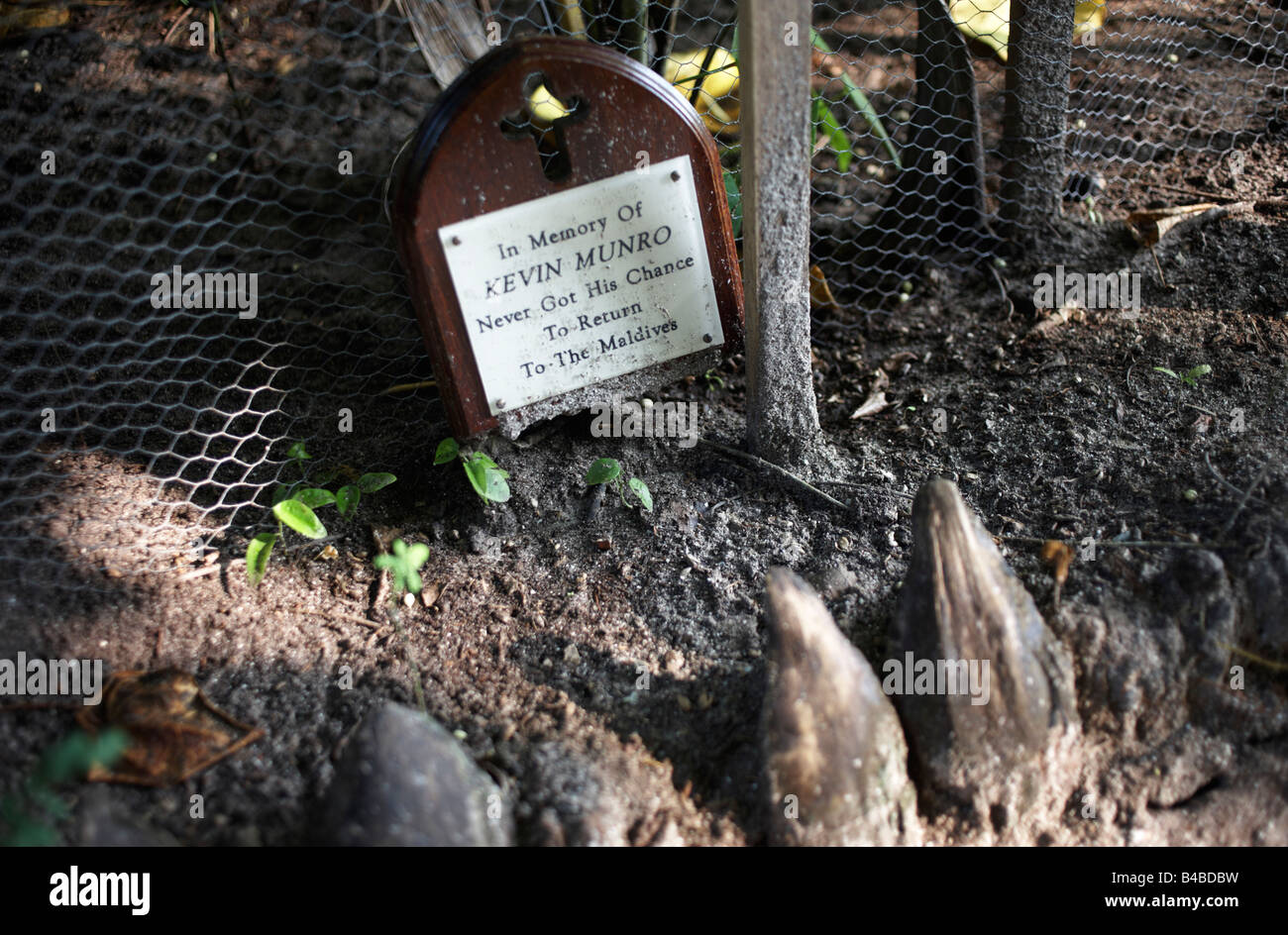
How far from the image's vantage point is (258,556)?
6.36ft

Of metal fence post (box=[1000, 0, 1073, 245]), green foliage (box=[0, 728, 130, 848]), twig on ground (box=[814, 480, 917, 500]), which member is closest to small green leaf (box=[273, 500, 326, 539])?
green foliage (box=[0, 728, 130, 848])

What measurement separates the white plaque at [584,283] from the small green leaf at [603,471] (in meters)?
0.18

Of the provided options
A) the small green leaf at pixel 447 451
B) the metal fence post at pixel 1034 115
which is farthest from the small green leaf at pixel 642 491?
the metal fence post at pixel 1034 115

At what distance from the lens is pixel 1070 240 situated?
285cm

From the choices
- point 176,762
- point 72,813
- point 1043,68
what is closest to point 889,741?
point 176,762

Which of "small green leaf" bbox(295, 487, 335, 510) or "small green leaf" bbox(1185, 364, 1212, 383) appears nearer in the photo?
"small green leaf" bbox(295, 487, 335, 510)

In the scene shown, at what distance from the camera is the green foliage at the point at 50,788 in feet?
4.77

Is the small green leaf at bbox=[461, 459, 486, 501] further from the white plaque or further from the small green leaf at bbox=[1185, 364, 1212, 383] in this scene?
the small green leaf at bbox=[1185, 364, 1212, 383]

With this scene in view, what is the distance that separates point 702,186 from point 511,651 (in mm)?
1040

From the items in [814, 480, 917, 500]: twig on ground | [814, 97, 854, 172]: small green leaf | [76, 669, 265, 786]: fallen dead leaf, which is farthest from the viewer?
[814, 97, 854, 172]: small green leaf

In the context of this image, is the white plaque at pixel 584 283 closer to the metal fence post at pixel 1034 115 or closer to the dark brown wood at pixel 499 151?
the dark brown wood at pixel 499 151

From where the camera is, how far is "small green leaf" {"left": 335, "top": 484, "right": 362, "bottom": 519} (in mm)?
2064

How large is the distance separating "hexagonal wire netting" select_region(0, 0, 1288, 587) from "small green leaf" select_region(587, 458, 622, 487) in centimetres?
50

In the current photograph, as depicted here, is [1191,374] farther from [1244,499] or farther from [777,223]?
[777,223]
